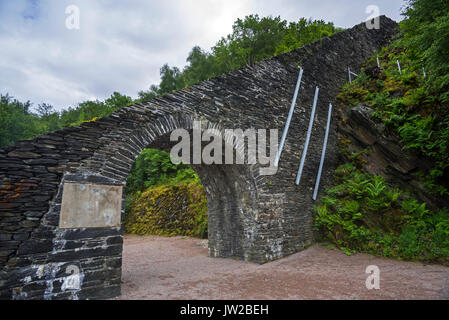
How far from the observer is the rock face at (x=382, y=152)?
720cm

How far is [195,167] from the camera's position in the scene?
7.95 metres

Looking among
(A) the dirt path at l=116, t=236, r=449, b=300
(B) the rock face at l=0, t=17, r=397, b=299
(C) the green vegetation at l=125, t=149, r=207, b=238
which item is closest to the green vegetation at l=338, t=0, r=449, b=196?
(B) the rock face at l=0, t=17, r=397, b=299

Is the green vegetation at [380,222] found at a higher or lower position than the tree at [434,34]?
lower

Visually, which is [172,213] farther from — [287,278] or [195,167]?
[287,278]

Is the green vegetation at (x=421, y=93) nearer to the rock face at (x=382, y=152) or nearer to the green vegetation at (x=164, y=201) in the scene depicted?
the rock face at (x=382, y=152)

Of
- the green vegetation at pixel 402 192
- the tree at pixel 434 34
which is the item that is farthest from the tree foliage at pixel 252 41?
the tree at pixel 434 34

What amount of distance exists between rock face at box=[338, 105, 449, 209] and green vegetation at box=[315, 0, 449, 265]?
0.19 meters

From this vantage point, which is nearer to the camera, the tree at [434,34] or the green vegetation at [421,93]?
the tree at [434,34]

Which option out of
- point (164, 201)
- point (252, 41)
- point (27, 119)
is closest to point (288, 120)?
point (164, 201)

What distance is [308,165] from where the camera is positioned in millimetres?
8352

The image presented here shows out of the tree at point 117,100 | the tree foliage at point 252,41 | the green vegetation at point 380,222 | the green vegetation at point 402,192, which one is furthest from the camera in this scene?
the tree at point 117,100

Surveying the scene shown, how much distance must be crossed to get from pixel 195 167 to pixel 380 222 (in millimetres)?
5619

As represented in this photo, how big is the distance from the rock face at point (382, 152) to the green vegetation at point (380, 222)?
0.34 meters
